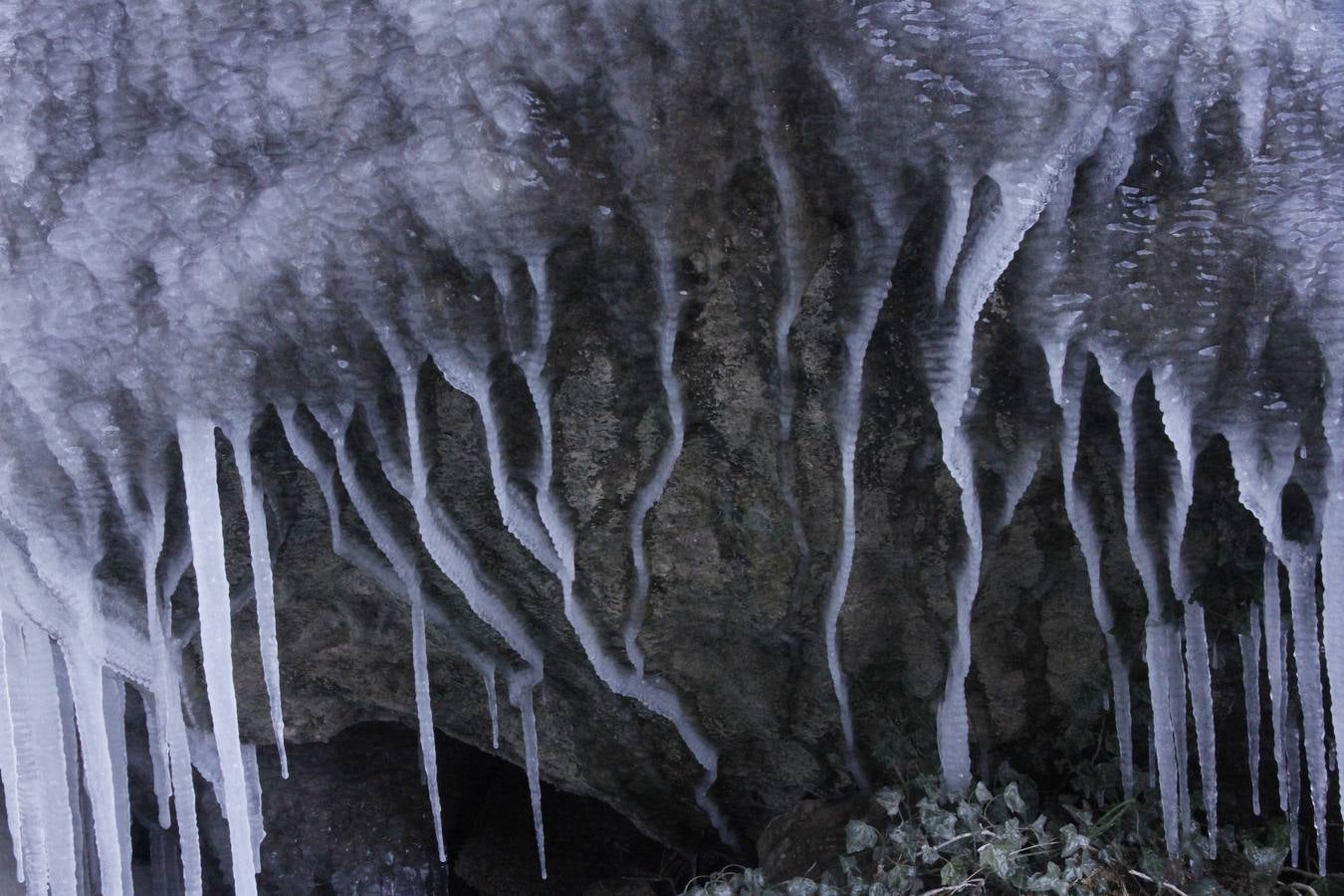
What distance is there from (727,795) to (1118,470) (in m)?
1.55

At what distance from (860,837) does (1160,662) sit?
76 cm

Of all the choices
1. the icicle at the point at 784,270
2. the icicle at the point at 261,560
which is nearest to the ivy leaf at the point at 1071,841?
the icicle at the point at 784,270

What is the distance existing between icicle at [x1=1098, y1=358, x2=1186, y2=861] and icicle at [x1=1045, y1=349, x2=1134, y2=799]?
7 cm

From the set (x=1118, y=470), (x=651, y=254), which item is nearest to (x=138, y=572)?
(x=651, y=254)

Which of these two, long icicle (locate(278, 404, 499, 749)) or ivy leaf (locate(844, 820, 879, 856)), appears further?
ivy leaf (locate(844, 820, 879, 856))

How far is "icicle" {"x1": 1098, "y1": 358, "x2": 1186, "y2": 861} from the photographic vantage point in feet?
7.55

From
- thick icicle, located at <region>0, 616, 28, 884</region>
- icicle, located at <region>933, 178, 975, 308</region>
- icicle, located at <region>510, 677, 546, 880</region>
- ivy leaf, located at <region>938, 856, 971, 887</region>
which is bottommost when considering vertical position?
ivy leaf, located at <region>938, 856, 971, 887</region>

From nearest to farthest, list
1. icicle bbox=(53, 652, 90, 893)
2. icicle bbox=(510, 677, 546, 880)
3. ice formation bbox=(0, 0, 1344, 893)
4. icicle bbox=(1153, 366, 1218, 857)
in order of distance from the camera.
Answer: ice formation bbox=(0, 0, 1344, 893), icicle bbox=(1153, 366, 1218, 857), icicle bbox=(53, 652, 90, 893), icicle bbox=(510, 677, 546, 880)

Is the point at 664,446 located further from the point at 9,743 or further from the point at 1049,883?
the point at 9,743

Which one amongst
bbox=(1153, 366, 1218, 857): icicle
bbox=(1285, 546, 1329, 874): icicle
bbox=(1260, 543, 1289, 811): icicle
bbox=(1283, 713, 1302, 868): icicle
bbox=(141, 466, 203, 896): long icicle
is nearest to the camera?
bbox=(1153, 366, 1218, 857): icicle

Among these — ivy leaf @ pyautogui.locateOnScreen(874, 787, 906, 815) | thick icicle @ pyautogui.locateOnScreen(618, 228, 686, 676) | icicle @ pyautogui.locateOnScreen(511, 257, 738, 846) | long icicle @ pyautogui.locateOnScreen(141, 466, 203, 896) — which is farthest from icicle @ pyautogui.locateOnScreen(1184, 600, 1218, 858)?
long icicle @ pyautogui.locateOnScreen(141, 466, 203, 896)

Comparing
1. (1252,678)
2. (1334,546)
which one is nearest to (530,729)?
(1252,678)

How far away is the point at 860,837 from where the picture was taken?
9.18 feet

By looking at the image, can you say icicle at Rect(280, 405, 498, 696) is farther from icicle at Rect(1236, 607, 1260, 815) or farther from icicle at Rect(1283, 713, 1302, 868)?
icicle at Rect(1283, 713, 1302, 868)
